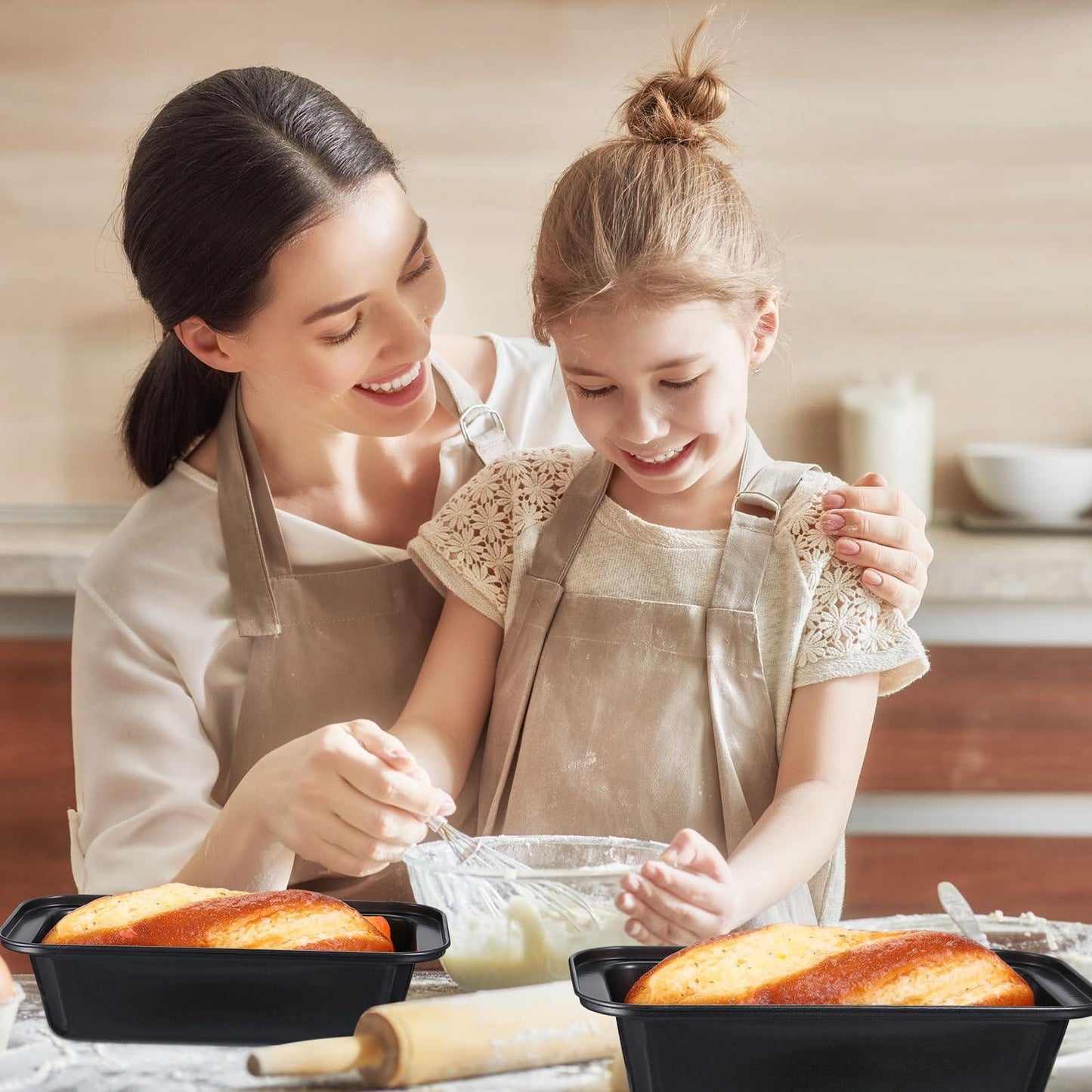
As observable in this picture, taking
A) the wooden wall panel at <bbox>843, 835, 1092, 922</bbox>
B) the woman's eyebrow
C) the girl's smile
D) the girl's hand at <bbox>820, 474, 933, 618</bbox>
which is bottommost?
the wooden wall panel at <bbox>843, 835, 1092, 922</bbox>

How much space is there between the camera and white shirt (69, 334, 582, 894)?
130 centimetres

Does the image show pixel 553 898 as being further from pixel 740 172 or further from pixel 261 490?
pixel 740 172

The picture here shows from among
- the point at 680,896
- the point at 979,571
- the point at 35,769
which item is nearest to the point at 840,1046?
the point at 680,896

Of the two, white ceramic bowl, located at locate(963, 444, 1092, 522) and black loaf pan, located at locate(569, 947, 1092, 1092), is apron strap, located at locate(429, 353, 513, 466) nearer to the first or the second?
black loaf pan, located at locate(569, 947, 1092, 1092)

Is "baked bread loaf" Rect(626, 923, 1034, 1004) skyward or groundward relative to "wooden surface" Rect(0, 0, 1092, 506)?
groundward

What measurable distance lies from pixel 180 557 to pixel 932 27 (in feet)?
6.52

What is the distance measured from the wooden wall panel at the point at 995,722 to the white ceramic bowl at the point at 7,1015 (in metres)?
1.70

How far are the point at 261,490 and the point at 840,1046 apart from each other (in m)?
0.96

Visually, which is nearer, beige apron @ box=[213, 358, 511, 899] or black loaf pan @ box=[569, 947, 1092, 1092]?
black loaf pan @ box=[569, 947, 1092, 1092]

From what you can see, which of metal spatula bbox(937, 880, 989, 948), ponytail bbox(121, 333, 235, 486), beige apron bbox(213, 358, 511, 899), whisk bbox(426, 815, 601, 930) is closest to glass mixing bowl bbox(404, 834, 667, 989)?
whisk bbox(426, 815, 601, 930)

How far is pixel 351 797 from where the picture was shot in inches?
36.2

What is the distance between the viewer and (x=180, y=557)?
55.3 inches

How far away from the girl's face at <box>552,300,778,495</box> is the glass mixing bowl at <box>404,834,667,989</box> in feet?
1.28

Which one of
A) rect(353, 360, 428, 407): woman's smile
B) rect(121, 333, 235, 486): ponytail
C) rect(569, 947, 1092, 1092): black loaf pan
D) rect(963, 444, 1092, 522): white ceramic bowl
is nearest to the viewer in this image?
rect(569, 947, 1092, 1092): black loaf pan
